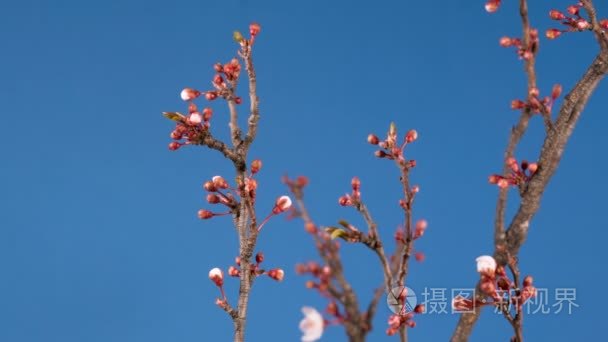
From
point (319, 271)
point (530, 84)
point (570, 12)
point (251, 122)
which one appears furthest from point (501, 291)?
point (251, 122)

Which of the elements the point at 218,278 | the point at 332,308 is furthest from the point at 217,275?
the point at 332,308

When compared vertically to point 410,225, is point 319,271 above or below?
below

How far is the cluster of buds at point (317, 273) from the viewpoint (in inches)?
A: 45.3

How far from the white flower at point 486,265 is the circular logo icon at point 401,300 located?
0.48 ft

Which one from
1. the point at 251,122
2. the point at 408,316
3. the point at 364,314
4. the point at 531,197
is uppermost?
the point at 251,122

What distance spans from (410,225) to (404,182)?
119 mm

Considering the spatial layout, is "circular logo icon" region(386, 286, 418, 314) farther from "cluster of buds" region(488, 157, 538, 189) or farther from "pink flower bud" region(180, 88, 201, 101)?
"pink flower bud" region(180, 88, 201, 101)

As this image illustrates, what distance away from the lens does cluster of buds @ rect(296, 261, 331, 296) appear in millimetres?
1151

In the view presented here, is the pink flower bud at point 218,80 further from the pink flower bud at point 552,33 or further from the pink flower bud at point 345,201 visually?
the pink flower bud at point 552,33

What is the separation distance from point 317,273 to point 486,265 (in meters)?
0.43

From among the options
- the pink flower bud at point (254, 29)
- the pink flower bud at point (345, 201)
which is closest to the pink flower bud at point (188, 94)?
the pink flower bud at point (254, 29)

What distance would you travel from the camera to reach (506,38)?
1.50 metres

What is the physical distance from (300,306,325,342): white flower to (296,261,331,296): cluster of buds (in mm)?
86

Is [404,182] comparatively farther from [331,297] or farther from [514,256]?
[331,297]
